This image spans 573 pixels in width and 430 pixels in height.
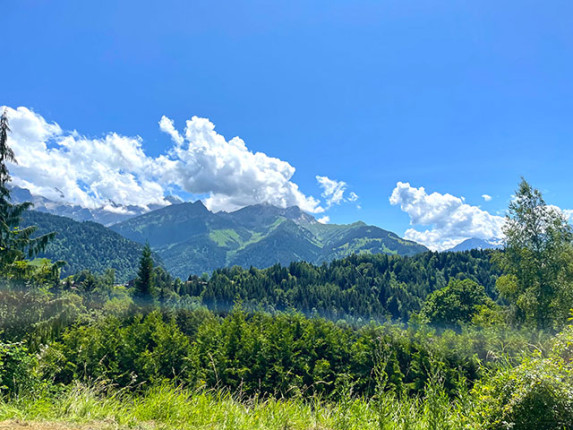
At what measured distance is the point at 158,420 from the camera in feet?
13.7

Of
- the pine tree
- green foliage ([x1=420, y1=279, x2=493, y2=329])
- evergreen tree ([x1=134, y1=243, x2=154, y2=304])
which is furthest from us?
green foliage ([x1=420, y1=279, x2=493, y2=329])

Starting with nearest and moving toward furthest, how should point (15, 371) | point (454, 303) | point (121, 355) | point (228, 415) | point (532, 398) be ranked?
1. point (532, 398)
2. point (228, 415)
3. point (15, 371)
4. point (121, 355)
5. point (454, 303)

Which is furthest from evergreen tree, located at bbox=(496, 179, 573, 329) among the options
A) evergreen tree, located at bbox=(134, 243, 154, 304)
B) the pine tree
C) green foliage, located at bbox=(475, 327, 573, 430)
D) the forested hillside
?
the forested hillside

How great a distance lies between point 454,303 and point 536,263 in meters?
29.8

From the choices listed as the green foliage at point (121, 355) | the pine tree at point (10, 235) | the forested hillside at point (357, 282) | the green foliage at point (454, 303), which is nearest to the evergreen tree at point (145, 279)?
the pine tree at point (10, 235)

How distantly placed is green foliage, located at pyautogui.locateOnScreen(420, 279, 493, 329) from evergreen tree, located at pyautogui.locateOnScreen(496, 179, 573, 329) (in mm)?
26212

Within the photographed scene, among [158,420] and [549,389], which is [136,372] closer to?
[158,420]

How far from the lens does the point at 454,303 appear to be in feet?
159

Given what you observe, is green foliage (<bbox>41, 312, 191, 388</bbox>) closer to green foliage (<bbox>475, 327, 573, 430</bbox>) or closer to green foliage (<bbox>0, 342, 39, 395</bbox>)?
green foliage (<bbox>0, 342, 39, 395</bbox>)

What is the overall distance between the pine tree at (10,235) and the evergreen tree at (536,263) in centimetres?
3343

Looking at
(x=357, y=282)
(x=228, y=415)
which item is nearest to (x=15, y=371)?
(x=228, y=415)

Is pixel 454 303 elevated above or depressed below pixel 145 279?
below

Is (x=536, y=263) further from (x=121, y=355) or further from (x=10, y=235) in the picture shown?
(x=10, y=235)

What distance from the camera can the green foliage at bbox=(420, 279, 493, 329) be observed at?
47438 millimetres
